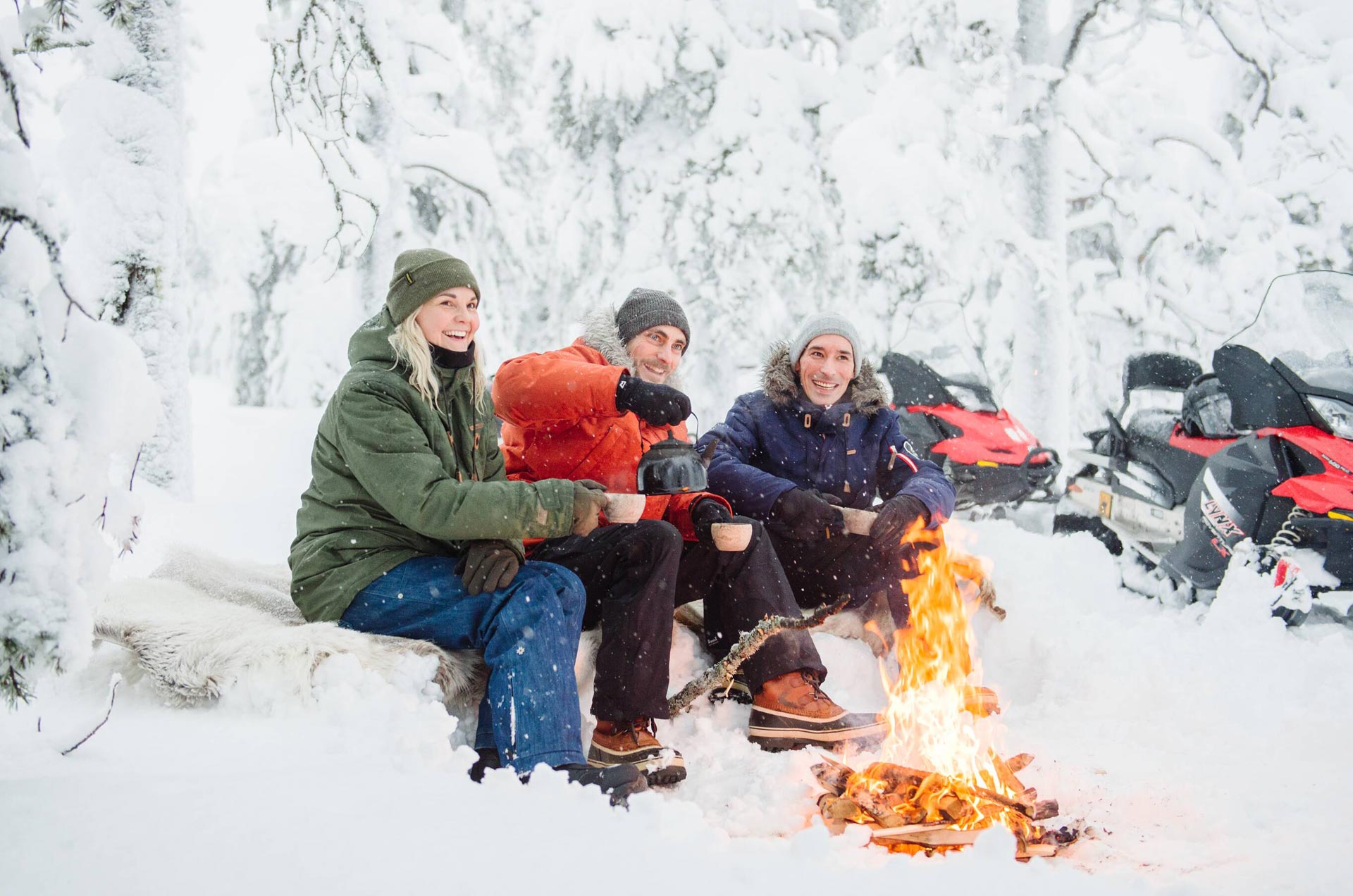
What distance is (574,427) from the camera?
3451 millimetres

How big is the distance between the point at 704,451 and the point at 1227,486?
2578 mm

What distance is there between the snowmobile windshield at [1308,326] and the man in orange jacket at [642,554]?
9.20ft

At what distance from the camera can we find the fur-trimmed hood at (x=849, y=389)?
4.13 meters

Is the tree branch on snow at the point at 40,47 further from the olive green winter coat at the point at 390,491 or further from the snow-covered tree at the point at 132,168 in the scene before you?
the snow-covered tree at the point at 132,168

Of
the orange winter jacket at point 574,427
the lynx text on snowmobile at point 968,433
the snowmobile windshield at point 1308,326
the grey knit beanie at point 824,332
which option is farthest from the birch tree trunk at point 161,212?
the snowmobile windshield at point 1308,326

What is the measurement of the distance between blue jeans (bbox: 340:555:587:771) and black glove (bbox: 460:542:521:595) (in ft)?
0.17

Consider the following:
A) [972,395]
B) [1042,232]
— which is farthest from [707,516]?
[1042,232]

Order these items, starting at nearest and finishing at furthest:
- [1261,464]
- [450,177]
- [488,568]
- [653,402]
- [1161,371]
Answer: [488,568]
[653,402]
[1261,464]
[1161,371]
[450,177]

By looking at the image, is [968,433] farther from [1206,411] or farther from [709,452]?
[709,452]

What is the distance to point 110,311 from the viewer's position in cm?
609

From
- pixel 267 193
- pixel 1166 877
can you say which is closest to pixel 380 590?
pixel 1166 877

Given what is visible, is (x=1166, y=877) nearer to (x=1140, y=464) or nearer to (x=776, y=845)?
(x=776, y=845)

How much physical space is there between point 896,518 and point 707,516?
0.79 meters

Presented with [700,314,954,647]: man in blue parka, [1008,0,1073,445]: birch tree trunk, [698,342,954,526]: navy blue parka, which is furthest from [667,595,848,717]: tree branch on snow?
[1008,0,1073,445]: birch tree trunk
